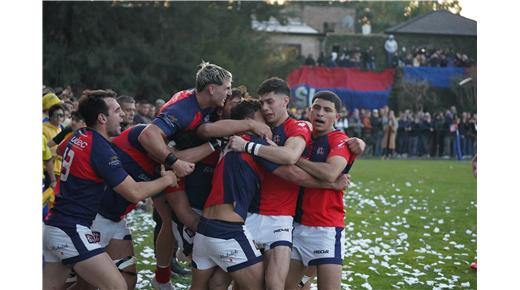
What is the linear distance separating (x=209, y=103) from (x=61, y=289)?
208cm

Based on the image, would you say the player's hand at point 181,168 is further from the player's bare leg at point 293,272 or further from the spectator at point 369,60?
the spectator at point 369,60

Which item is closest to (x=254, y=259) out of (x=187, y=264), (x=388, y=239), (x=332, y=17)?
(x=187, y=264)

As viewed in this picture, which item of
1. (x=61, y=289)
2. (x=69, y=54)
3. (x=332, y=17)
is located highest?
(x=332, y=17)

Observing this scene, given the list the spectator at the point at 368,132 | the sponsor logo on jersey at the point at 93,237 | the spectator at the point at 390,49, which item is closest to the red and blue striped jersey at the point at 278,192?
the sponsor logo on jersey at the point at 93,237

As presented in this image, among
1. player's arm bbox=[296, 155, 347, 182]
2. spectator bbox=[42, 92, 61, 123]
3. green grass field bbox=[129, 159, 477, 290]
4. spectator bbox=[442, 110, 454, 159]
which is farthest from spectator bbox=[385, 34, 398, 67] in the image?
player's arm bbox=[296, 155, 347, 182]

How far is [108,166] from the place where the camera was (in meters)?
6.04

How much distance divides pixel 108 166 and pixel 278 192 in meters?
1.53

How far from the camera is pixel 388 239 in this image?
11992 millimetres

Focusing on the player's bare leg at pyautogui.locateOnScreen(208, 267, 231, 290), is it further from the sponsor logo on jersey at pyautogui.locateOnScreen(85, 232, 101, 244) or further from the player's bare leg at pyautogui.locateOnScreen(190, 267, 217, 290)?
the sponsor logo on jersey at pyautogui.locateOnScreen(85, 232, 101, 244)

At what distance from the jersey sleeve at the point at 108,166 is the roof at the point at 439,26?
1491 inches

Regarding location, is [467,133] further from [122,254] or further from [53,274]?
[53,274]

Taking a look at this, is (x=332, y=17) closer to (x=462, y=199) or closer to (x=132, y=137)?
(x=462, y=199)

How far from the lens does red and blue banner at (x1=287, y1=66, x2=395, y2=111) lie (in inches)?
1556

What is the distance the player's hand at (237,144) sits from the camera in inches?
240
